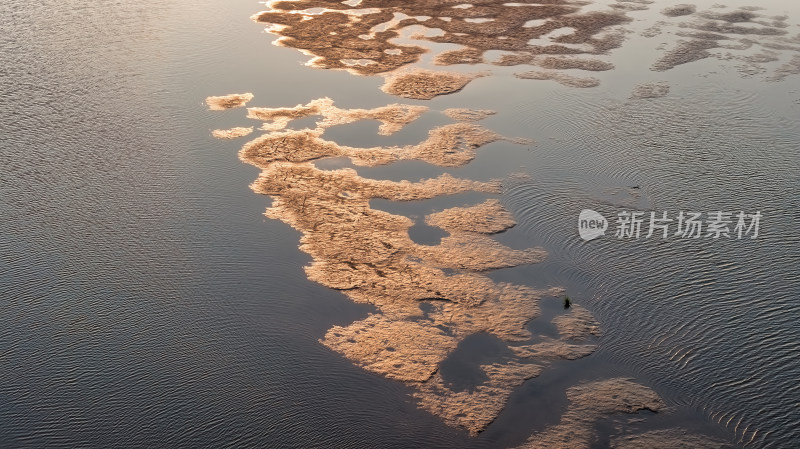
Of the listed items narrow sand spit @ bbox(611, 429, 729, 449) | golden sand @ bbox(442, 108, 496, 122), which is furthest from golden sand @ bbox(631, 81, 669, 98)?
narrow sand spit @ bbox(611, 429, 729, 449)

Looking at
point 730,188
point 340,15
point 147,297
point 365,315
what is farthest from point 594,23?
point 147,297

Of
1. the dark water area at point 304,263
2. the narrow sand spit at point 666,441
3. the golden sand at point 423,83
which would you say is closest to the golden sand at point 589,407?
the dark water area at point 304,263

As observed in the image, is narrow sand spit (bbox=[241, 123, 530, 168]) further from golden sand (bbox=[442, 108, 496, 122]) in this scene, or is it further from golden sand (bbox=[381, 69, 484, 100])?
golden sand (bbox=[381, 69, 484, 100])

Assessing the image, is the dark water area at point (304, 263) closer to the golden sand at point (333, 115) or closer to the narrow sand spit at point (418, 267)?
the narrow sand spit at point (418, 267)

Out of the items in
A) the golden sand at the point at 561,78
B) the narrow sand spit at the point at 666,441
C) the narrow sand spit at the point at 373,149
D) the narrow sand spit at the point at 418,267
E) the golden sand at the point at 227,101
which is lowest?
the narrow sand spit at the point at 666,441

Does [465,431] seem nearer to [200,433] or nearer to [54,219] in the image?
[200,433]

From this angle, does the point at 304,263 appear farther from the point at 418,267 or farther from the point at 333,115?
the point at 333,115

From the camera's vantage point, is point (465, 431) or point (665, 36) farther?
point (665, 36)
